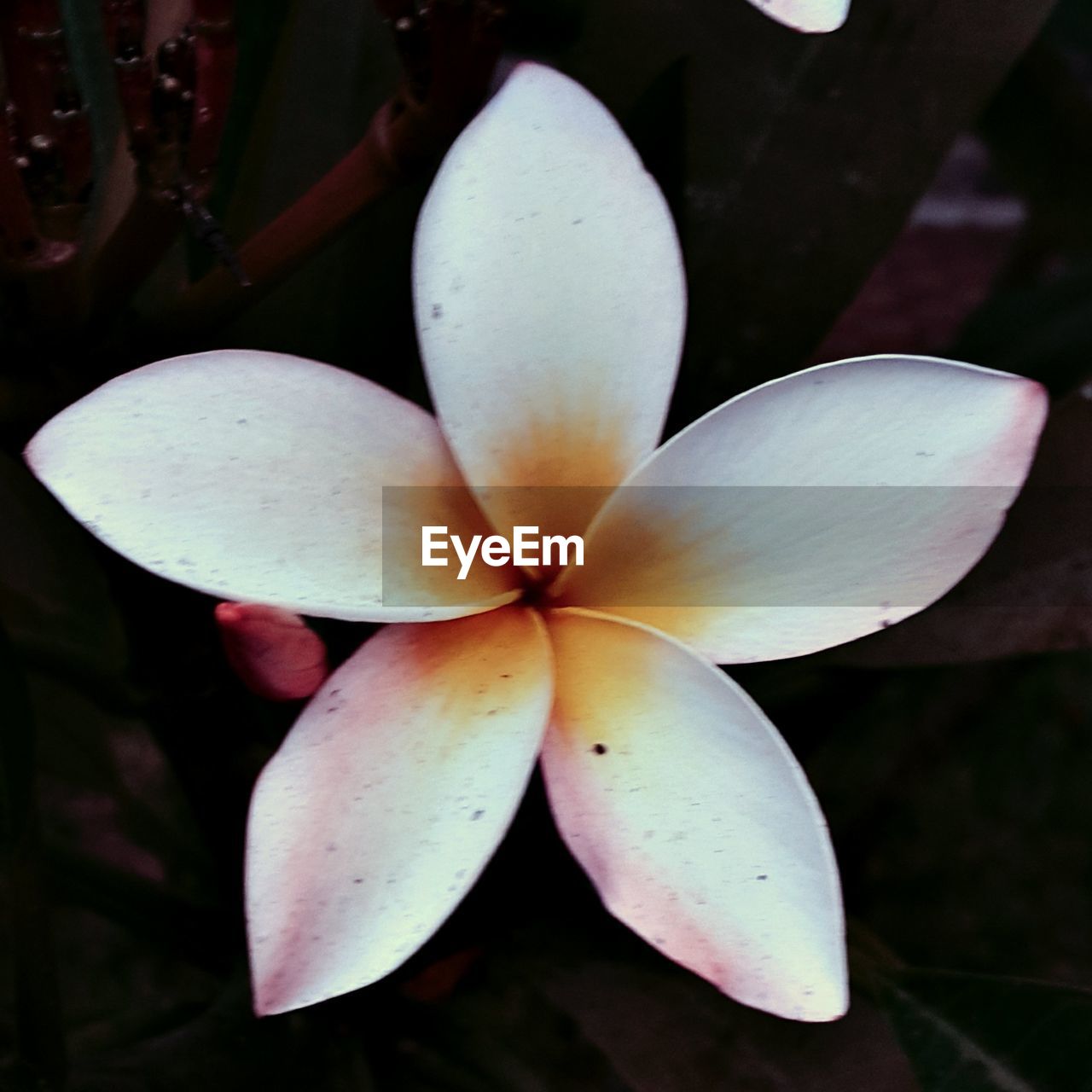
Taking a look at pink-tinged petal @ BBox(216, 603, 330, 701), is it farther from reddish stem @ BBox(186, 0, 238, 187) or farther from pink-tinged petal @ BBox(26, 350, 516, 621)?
reddish stem @ BBox(186, 0, 238, 187)

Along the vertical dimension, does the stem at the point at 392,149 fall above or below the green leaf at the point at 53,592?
above

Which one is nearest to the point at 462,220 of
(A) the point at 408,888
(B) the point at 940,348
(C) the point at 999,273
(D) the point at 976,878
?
(A) the point at 408,888

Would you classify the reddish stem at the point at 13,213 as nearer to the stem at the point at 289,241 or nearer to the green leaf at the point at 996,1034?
the stem at the point at 289,241

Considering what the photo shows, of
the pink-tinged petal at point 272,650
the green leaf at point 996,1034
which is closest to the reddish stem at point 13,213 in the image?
the pink-tinged petal at point 272,650

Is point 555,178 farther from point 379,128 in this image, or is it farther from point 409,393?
point 409,393

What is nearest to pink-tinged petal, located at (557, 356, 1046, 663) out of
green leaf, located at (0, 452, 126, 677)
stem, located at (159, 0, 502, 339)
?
stem, located at (159, 0, 502, 339)

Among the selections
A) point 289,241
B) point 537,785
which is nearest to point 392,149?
point 289,241
